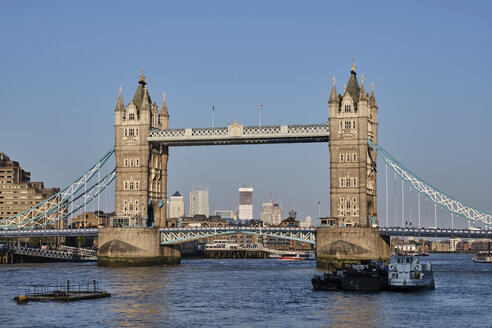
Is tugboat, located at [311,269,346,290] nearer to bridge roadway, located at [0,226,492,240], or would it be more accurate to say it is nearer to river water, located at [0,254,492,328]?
river water, located at [0,254,492,328]

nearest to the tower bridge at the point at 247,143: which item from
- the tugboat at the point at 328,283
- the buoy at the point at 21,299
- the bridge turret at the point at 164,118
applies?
the bridge turret at the point at 164,118

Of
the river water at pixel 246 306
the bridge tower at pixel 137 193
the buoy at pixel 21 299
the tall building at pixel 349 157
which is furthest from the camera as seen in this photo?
the bridge tower at pixel 137 193

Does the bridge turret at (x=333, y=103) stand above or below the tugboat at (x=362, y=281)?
above

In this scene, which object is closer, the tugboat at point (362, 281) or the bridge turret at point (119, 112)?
the tugboat at point (362, 281)

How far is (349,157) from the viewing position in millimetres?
143000

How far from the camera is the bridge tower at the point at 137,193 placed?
14925 centimetres

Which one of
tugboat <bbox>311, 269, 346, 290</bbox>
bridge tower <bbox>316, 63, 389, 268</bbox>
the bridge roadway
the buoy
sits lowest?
the buoy

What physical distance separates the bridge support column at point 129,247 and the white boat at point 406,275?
6100 cm

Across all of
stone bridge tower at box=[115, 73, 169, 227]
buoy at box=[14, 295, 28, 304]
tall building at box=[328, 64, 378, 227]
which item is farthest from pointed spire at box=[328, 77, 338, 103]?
buoy at box=[14, 295, 28, 304]

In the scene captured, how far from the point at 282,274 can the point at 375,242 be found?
15858mm

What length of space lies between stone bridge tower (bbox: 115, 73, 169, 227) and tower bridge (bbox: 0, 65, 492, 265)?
0.58 ft

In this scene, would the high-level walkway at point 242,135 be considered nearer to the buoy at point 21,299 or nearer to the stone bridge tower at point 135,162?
the stone bridge tower at point 135,162

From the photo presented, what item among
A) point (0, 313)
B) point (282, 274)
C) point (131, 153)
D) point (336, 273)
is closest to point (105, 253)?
point (131, 153)

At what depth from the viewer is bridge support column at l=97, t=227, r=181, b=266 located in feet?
487
